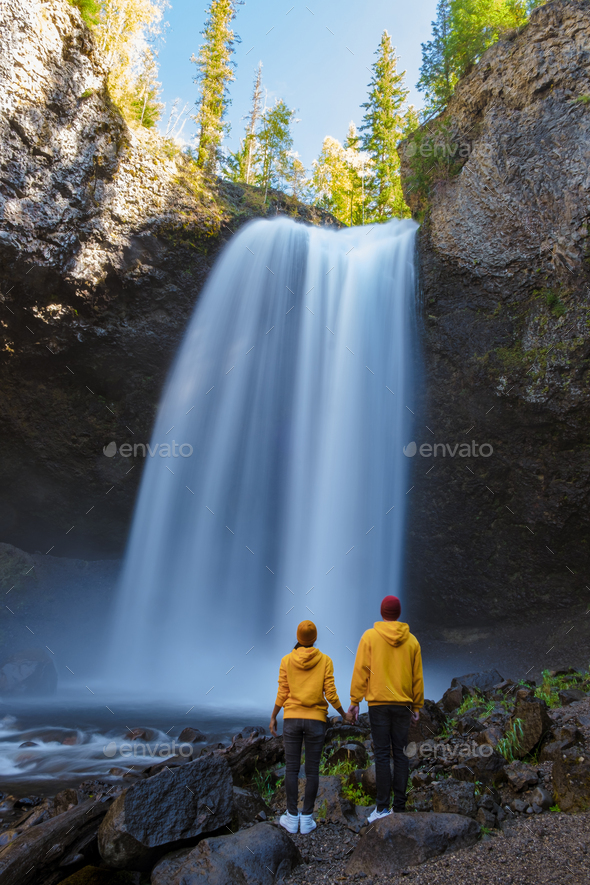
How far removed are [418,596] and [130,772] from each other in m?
8.44

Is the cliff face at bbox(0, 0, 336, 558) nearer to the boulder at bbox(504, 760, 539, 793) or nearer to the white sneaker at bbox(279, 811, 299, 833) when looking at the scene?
the white sneaker at bbox(279, 811, 299, 833)

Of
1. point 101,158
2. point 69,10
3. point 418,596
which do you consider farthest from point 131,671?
point 69,10

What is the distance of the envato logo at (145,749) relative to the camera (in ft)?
21.6

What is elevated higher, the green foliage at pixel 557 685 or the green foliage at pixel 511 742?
the green foliage at pixel 557 685

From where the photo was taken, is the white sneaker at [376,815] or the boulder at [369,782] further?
the boulder at [369,782]

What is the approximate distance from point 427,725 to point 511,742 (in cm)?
112

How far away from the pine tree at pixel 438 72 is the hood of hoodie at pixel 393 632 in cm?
1380

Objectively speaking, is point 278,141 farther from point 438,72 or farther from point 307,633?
point 307,633

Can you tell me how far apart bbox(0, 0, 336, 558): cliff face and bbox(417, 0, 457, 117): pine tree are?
534 centimetres

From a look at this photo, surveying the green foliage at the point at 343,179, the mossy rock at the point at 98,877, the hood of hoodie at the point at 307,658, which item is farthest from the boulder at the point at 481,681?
the green foliage at the point at 343,179

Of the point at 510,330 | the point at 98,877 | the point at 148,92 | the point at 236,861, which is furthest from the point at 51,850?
the point at 148,92

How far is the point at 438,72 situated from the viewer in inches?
509

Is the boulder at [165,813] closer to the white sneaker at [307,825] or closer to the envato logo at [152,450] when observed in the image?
the white sneaker at [307,825]

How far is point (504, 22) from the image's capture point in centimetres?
1163
